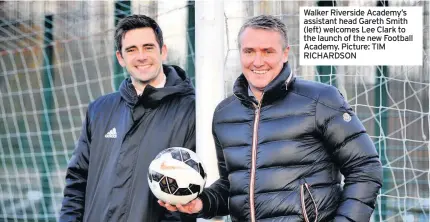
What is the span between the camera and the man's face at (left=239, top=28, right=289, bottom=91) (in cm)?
270

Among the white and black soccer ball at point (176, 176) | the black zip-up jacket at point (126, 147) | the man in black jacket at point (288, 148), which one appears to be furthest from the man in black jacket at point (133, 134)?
the man in black jacket at point (288, 148)

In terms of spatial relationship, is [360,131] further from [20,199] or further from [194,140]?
[20,199]

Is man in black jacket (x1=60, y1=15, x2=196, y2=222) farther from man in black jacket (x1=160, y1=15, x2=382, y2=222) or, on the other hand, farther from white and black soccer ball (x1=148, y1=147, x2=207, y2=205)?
man in black jacket (x1=160, y1=15, x2=382, y2=222)

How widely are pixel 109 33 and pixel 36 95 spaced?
0.91 m

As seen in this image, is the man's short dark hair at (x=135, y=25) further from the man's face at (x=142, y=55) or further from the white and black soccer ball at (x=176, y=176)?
the white and black soccer ball at (x=176, y=176)

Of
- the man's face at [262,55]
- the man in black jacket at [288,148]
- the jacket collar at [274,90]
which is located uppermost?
the man's face at [262,55]

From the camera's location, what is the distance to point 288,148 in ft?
8.71

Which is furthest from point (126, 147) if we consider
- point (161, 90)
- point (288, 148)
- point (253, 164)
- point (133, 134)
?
point (288, 148)

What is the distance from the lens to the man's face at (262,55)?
2.70 meters

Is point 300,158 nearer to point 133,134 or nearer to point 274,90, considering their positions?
point 274,90
